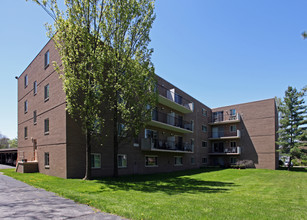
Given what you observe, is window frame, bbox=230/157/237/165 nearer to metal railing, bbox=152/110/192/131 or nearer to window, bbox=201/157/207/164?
window, bbox=201/157/207/164

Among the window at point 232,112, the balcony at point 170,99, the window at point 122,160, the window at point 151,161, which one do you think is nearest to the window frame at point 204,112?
the window at point 232,112

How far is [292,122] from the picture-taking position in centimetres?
3191

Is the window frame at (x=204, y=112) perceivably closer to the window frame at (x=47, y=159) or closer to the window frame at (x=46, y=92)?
the window frame at (x=46, y=92)

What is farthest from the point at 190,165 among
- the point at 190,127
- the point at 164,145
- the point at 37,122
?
the point at 37,122

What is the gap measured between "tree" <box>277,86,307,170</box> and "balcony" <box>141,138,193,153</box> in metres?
13.4

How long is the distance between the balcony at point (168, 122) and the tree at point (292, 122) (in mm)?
13441

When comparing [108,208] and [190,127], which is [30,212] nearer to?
[108,208]

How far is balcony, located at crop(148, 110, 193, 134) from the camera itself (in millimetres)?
23766

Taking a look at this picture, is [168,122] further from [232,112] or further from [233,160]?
[233,160]

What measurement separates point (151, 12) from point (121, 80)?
5737 mm

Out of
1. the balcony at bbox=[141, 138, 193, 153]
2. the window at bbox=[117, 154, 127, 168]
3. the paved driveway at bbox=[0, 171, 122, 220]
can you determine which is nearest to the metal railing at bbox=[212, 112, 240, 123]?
the balcony at bbox=[141, 138, 193, 153]

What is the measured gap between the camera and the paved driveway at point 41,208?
6.43 metres

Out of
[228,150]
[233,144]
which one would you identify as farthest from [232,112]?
[228,150]

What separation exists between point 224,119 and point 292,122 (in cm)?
997
